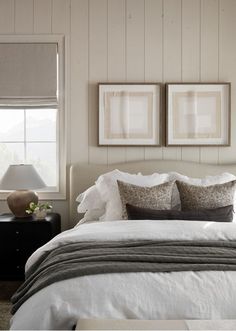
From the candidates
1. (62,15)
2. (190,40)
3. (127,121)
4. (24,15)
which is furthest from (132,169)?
(24,15)

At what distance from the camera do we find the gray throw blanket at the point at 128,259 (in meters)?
2.09

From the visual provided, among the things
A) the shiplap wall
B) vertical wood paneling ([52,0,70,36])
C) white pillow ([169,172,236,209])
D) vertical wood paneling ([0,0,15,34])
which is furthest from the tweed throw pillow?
vertical wood paneling ([0,0,15,34])

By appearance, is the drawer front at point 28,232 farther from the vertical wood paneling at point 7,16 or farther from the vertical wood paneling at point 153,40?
the vertical wood paneling at point 7,16

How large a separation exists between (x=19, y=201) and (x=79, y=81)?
4.26 feet

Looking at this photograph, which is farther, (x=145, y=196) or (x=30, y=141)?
(x=30, y=141)

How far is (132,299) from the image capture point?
1.94 metres

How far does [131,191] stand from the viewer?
11.4 ft

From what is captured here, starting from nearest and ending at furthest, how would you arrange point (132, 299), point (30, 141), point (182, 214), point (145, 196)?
point (132, 299) → point (182, 214) → point (145, 196) → point (30, 141)

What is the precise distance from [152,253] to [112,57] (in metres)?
2.50

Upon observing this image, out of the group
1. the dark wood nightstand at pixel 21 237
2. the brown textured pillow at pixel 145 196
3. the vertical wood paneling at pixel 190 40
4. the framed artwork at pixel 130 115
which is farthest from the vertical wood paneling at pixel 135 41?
the dark wood nightstand at pixel 21 237

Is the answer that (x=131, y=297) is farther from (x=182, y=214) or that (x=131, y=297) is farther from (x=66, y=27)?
(x=66, y=27)

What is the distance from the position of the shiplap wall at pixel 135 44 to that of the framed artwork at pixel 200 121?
3.2 inches

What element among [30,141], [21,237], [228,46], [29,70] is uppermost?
[228,46]

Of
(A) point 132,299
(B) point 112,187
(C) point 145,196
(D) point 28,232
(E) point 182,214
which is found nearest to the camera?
(A) point 132,299
